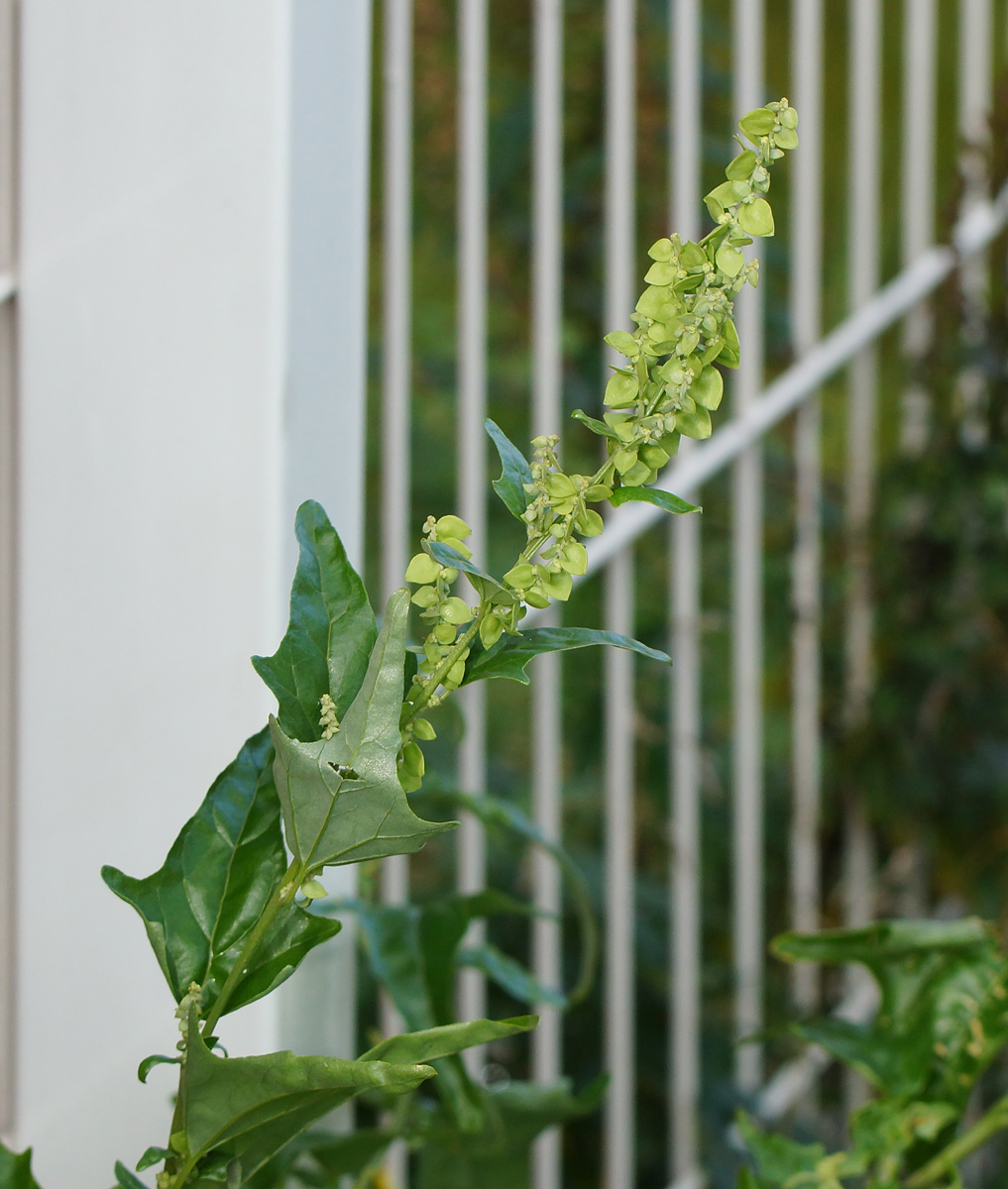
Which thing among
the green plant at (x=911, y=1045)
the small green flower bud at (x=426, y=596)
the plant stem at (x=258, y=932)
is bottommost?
the green plant at (x=911, y=1045)

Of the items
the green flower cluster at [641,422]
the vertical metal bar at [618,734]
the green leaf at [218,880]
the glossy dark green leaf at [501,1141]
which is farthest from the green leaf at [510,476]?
the vertical metal bar at [618,734]

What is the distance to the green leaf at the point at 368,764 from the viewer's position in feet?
0.93

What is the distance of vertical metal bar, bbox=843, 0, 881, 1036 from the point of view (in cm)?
108

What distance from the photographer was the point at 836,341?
3.54 ft

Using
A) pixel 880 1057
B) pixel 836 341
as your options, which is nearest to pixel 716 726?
pixel 836 341

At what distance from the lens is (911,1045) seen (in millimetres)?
526

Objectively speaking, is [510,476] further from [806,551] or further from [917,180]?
[917,180]

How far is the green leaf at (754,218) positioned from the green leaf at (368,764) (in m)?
0.12

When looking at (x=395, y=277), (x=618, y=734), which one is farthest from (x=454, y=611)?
(x=618, y=734)

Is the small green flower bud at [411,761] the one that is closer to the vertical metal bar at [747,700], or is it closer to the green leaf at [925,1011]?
the green leaf at [925,1011]

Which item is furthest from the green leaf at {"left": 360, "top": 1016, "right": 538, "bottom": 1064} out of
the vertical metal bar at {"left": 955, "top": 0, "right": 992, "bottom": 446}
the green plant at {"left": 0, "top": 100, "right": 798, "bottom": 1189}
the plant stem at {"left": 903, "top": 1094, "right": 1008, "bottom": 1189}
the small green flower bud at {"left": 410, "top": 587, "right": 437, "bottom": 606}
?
the vertical metal bar at {"left": 955, "top": 0, "right": 992, "bottom": 446}

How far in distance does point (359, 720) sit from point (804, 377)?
2.81 ft

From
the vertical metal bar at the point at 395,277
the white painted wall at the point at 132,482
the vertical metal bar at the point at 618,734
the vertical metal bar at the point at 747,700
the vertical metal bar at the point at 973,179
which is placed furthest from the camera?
the vertical metal bar at the point at 973,179

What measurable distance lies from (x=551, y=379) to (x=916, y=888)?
678mm
